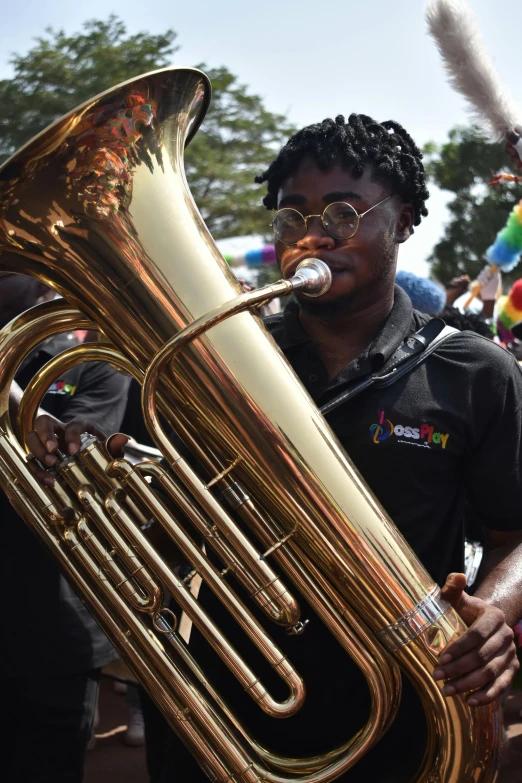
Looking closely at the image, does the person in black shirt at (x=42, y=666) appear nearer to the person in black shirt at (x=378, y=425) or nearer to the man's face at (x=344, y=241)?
the person in black shirt at (x=378, y=425)

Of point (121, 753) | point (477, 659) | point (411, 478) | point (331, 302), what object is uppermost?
point (331, 302)

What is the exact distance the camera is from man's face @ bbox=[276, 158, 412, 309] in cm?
200

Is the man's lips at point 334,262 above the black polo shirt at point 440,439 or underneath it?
above

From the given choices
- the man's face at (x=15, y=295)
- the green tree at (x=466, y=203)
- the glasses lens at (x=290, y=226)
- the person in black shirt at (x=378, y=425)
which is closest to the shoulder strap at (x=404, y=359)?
the person in black shirt at (x=378, y=425)

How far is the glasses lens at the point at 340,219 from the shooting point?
2004mm

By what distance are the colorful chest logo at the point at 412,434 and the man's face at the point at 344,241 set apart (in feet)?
1.12

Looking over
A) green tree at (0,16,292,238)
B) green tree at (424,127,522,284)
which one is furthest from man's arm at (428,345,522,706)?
green tree at (424,127,522,284)

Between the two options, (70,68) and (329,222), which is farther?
(70,68)

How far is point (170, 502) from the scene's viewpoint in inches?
81.1

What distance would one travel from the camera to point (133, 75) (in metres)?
17.5

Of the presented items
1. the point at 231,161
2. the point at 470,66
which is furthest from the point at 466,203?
the point at 470,66

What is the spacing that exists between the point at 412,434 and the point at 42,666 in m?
1.59

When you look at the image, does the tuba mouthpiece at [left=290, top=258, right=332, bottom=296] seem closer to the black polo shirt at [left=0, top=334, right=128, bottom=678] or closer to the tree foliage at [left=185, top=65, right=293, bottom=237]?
the black polo shirt at [left=0, top=334, right=128, bottom=678]

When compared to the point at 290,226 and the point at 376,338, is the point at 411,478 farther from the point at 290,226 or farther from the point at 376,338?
the point at 290,226
